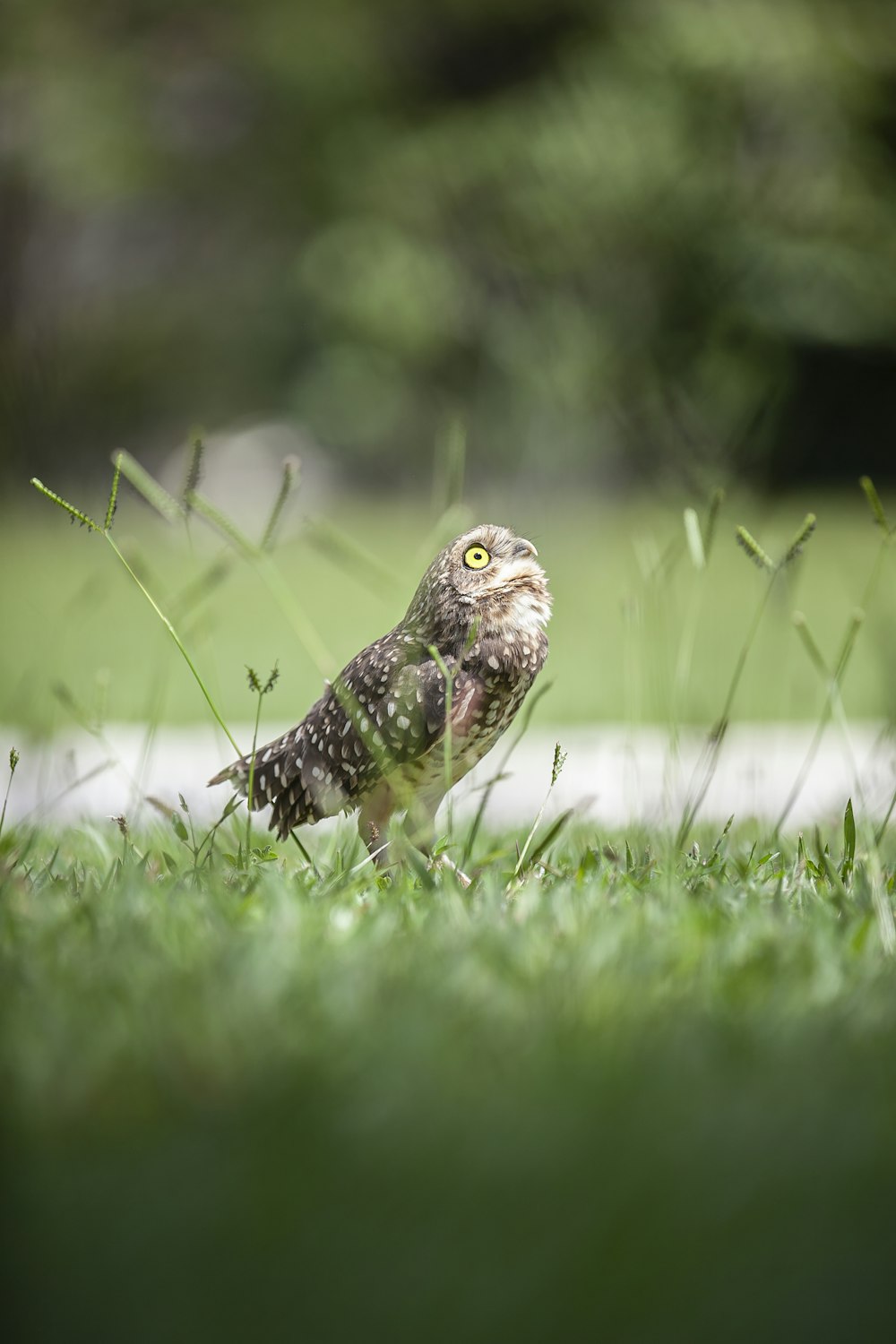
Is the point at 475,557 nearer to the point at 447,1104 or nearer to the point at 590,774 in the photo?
the point at 447,1104

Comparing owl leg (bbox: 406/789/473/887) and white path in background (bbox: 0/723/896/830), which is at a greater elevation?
white path in background (bbox: 0/723/896/830)

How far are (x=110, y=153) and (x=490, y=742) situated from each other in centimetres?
1936

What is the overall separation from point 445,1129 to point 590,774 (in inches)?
145

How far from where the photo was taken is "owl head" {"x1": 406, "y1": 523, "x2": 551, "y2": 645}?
2520 millimetres

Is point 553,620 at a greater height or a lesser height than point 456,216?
lesser

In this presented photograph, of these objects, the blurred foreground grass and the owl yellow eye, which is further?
the blurred foreground grass

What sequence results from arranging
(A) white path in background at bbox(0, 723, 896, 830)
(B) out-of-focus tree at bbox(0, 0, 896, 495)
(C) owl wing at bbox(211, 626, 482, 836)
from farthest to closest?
(B) out-of-focus tree at bbox(0, 0, 896, 495) < (A) white path in background at bbox(0, 723, 896, 830) < (C) owl wing at bbox(211, 626, 482, 836)

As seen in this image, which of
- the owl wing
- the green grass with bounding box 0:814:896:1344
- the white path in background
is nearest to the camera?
the green grass with bounding box 0:814:896:1344

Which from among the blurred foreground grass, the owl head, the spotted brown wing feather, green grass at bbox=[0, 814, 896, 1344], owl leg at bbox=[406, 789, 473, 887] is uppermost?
the blurred foreground grass

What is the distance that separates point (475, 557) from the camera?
99.3 inches

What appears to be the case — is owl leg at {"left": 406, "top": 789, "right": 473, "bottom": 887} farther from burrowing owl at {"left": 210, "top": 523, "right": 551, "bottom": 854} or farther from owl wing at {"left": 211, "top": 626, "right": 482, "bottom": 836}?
owl wing at {"left": 211, "top": 626, "right": 482, "bottom": 836}

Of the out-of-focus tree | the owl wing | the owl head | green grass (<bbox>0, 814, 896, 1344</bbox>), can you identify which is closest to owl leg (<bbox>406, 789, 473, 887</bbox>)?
the owl wing

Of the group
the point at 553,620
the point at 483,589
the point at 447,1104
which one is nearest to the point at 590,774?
the point at 553,620

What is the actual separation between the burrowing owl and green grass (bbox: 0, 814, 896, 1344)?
2.03 ft
